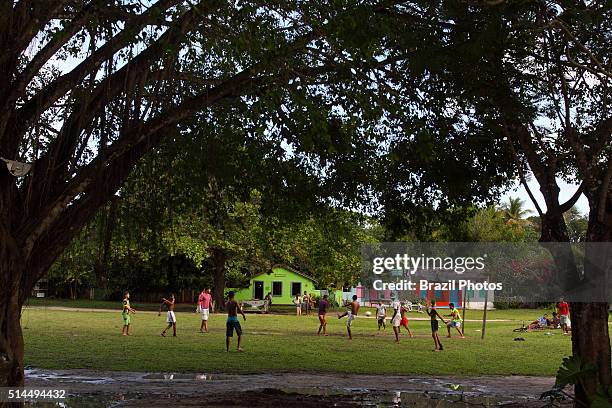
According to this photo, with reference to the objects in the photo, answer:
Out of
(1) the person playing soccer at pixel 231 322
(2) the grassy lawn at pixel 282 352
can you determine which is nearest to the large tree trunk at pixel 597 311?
(2) the grassy lawn at pixel 282 352

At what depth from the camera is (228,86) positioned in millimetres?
8828

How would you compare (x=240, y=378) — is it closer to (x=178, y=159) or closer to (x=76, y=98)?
(x=178, y=159)

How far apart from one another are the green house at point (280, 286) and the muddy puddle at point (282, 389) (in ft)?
131

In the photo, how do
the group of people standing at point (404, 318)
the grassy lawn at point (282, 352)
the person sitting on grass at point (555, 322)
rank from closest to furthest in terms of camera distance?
the grassy lawn at point (282, 352) < the group of people standing at point (404, 318) < the person sitting on grass at point (555, 322)

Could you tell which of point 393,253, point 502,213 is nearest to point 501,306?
point 502,213

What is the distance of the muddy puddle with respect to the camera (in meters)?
11.1

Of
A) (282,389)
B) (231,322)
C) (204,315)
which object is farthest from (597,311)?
(204,315)

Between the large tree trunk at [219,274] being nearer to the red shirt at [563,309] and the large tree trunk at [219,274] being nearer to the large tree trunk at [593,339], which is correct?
the red shirt at [563,309]

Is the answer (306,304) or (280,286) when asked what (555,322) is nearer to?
(306,304)

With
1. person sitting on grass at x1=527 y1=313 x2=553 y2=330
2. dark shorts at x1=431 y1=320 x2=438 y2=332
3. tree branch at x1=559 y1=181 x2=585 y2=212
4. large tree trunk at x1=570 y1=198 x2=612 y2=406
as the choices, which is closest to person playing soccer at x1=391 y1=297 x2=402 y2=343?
dark shorts at x1=431 y1=320 x2=438 y2=332

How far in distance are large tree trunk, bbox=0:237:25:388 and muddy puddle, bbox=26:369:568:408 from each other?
2.81m

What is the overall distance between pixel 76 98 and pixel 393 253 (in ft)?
53.0

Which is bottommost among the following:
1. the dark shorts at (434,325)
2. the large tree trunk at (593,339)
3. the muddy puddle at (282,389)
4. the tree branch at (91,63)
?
the muddy puddle at (282,389)

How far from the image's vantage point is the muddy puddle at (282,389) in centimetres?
1112
